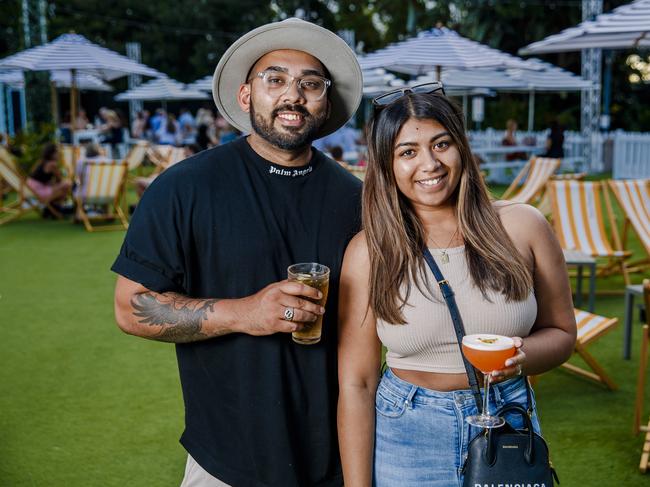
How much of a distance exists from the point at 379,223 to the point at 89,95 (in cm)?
3470

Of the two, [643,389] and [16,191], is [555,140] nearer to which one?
[16,191]

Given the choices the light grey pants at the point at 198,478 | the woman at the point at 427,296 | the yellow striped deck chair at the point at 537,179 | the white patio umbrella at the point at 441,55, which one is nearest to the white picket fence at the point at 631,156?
the yellow striped deck chair at the point at 537,179

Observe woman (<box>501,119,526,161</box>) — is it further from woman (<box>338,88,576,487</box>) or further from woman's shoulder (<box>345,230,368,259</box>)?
woman's shoulder (<box>345,230,368,259</box>)

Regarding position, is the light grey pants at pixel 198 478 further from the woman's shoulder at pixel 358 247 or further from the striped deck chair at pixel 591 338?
the striped deck chair at pixel 591 338

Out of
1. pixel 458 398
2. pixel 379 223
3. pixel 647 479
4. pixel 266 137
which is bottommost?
pixel 647 479

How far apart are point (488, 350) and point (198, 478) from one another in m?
0.91

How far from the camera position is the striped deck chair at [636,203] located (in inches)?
291

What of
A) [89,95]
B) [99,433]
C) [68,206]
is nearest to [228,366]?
[99,433]

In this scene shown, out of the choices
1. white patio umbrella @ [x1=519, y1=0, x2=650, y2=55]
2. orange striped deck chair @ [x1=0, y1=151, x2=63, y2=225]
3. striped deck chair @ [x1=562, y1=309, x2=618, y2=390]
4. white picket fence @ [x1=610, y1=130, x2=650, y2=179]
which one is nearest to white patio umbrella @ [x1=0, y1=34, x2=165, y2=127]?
orange striped deck chair @ [x1=0, y1=151, x2=63, y2=225]

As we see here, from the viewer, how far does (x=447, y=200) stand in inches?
85.6

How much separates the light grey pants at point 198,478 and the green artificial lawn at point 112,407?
1.68m

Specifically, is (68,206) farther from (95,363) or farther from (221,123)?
(221,123)

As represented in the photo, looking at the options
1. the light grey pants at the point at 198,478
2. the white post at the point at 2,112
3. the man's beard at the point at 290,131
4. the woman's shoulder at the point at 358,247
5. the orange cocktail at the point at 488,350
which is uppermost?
the white post at the point at 2,112

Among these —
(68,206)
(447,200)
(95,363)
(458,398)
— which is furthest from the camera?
(68,206)
